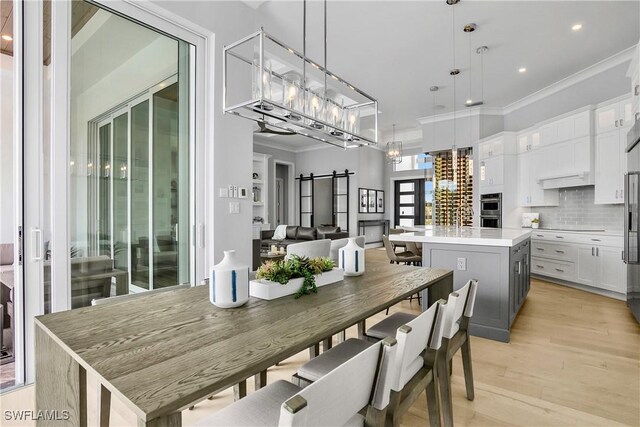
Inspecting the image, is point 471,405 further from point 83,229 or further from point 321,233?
point 321,233

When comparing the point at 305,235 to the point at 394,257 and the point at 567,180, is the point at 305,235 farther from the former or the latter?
the point at 567,180

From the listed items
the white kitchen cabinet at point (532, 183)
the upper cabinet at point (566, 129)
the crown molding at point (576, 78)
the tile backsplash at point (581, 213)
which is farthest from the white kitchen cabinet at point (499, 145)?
the tile backsplash at point (581, 213)

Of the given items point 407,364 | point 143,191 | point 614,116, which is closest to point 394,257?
point 143,191

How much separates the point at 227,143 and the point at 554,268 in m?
5.33

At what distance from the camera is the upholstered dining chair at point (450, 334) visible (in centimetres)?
151

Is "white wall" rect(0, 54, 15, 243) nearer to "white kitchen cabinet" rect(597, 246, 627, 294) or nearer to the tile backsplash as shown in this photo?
"white kitchen cabinet" rect(597, 246, 627, 294)

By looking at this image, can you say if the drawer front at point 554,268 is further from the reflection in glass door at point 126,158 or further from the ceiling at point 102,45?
the ceiling at point 102,45

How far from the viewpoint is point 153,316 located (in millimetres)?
1321

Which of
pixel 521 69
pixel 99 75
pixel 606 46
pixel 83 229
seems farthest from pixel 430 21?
pixel 83 229

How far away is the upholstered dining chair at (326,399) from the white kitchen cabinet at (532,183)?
612 cm

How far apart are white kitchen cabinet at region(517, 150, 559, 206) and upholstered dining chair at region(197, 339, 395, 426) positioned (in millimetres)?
6122

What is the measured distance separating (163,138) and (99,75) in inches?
26.3

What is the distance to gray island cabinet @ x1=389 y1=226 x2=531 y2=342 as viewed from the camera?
3.00 metres

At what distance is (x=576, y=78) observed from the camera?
213 inches
